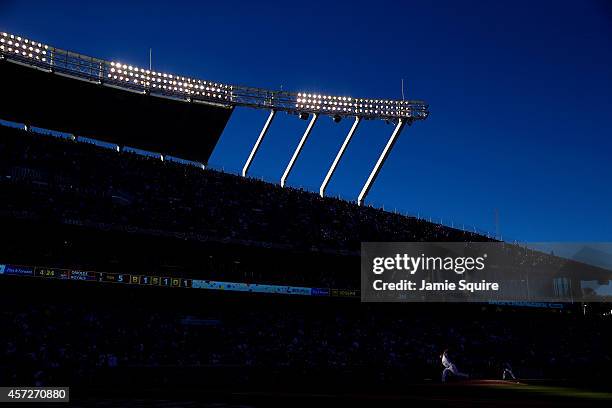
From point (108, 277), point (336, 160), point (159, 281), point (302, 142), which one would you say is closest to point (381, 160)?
point (336, 160)

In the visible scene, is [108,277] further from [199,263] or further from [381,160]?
[381,160]

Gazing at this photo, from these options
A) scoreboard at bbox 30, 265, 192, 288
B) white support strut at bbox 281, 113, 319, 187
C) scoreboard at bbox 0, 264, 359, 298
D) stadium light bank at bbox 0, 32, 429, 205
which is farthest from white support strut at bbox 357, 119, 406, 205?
scoreboard at bbox 30, 265, 192, 288

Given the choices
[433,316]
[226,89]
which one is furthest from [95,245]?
[433,316]

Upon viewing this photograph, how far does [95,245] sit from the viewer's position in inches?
1351

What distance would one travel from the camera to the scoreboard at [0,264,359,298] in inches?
1218

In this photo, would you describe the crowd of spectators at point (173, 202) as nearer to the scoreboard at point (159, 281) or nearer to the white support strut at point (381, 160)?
the white support strut at point (381, 160)

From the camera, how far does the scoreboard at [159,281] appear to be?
30938mm

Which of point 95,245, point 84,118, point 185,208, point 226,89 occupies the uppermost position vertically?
point 226,89

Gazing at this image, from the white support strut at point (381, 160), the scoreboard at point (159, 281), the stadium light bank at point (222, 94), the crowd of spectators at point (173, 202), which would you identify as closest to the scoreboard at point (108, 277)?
the scoreboard at point (159, 281)

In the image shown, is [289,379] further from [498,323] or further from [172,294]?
[498,323]

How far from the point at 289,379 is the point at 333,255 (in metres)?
14.7

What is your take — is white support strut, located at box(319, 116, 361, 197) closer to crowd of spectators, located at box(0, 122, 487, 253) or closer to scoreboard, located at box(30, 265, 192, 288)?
crowd of spectators, located at box(0, 122, 487, 253)

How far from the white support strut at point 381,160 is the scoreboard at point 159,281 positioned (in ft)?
28.1

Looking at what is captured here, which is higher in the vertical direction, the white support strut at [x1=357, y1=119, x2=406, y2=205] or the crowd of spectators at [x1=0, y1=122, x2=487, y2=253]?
the white support strut at [x1=357, y1=119, x2=406, y2=205]
